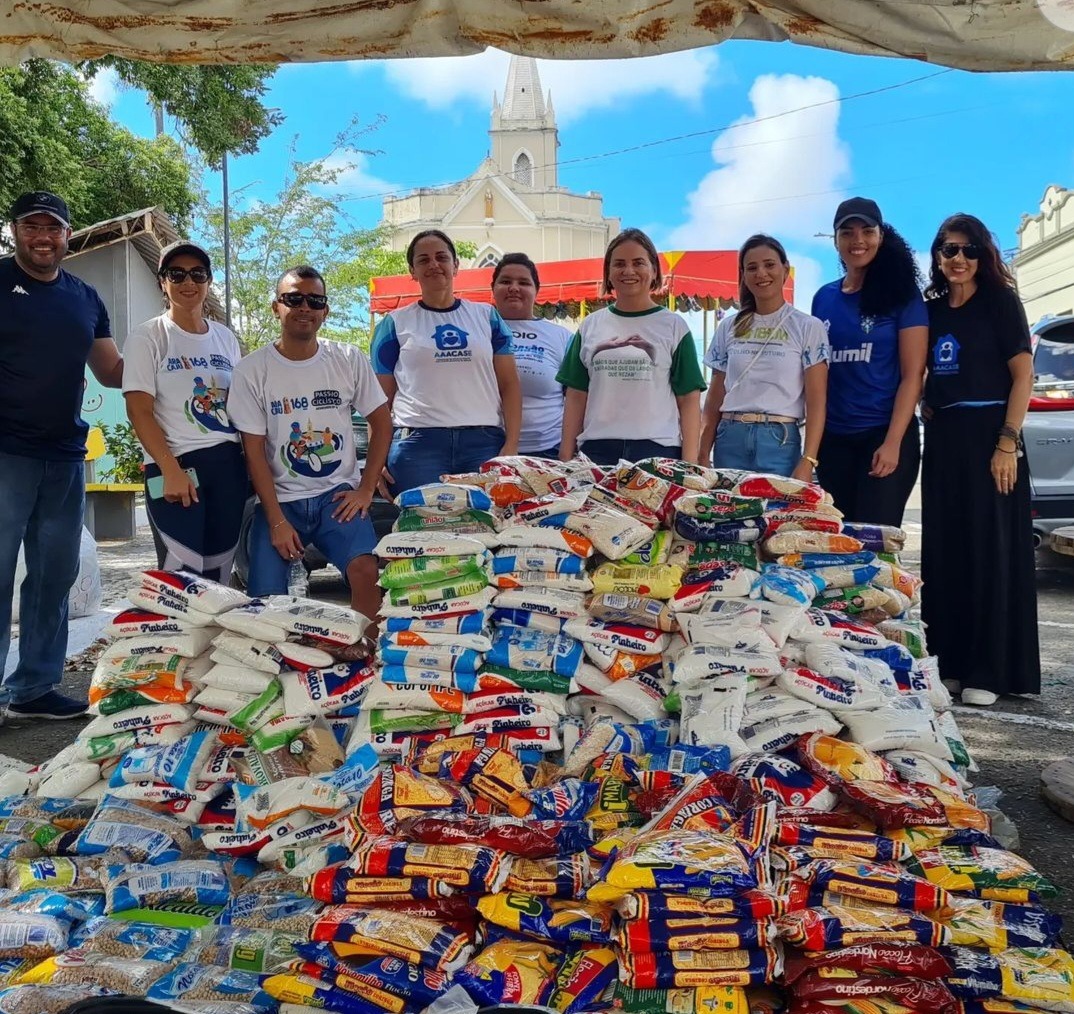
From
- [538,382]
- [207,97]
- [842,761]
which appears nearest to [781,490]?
[842,761]

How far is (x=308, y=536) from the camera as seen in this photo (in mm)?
4004

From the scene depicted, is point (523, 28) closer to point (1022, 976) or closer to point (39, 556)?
point (1022, 976)

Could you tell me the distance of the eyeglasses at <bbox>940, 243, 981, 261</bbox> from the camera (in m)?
4.49

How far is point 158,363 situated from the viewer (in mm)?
4016

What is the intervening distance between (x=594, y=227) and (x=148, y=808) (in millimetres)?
55264

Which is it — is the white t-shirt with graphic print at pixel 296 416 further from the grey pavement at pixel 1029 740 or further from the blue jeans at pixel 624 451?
the grey pavement at pixel 1029 740

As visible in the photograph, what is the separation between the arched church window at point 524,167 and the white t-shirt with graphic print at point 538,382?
65.2m

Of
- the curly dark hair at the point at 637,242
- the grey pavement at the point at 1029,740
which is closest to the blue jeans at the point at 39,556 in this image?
the grey pavement at the point at 1029,740

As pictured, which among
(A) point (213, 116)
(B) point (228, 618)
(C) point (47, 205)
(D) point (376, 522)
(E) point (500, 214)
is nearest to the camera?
(B) point (228, 618)

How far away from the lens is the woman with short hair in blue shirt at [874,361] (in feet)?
14.6

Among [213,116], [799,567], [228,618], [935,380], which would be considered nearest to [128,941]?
[228,618]

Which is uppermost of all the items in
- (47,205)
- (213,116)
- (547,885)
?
(213,116)

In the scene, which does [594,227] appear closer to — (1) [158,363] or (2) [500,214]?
(2) [500,214]

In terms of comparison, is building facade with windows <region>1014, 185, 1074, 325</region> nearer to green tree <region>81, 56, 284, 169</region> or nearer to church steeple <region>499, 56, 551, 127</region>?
green tree <region>81, 56, 284, 169</region>
